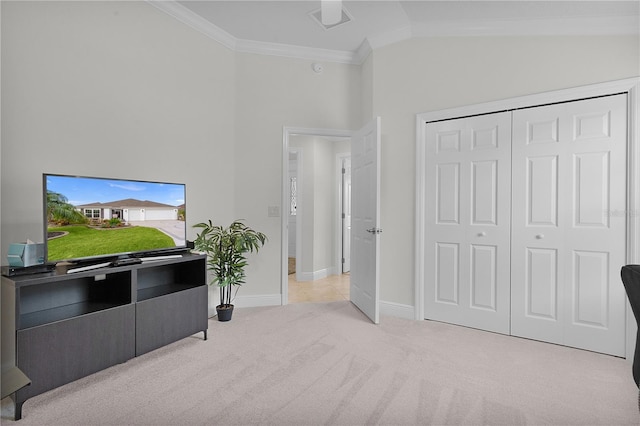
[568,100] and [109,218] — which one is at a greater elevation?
[568,100]

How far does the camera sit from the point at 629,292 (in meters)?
1.25

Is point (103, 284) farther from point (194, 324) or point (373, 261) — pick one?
point (373, 261)

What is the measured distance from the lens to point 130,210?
8.06 feet

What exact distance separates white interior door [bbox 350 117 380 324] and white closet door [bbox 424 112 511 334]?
538 mm

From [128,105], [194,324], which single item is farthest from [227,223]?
[128,105]

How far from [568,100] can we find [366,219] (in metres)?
1.97

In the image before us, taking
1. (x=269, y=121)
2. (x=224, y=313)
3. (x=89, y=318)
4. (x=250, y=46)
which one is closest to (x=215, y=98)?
(x=269, y=121)

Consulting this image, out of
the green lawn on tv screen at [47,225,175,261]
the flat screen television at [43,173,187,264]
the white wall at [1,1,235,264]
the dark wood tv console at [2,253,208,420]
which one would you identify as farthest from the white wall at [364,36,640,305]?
the green lawn on tv screen at [47,225,175,261]

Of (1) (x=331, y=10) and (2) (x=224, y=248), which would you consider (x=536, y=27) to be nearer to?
(1) (x=331, y=10)

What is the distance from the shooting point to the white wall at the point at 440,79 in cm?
261

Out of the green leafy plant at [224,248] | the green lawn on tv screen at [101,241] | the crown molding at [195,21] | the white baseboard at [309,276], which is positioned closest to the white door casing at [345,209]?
the white baseboard at [309,276]

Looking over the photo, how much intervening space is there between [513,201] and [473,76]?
1.20 m

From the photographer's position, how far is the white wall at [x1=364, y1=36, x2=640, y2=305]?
261 centimetres

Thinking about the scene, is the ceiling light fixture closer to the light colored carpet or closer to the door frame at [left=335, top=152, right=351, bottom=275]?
the light colored carpet
